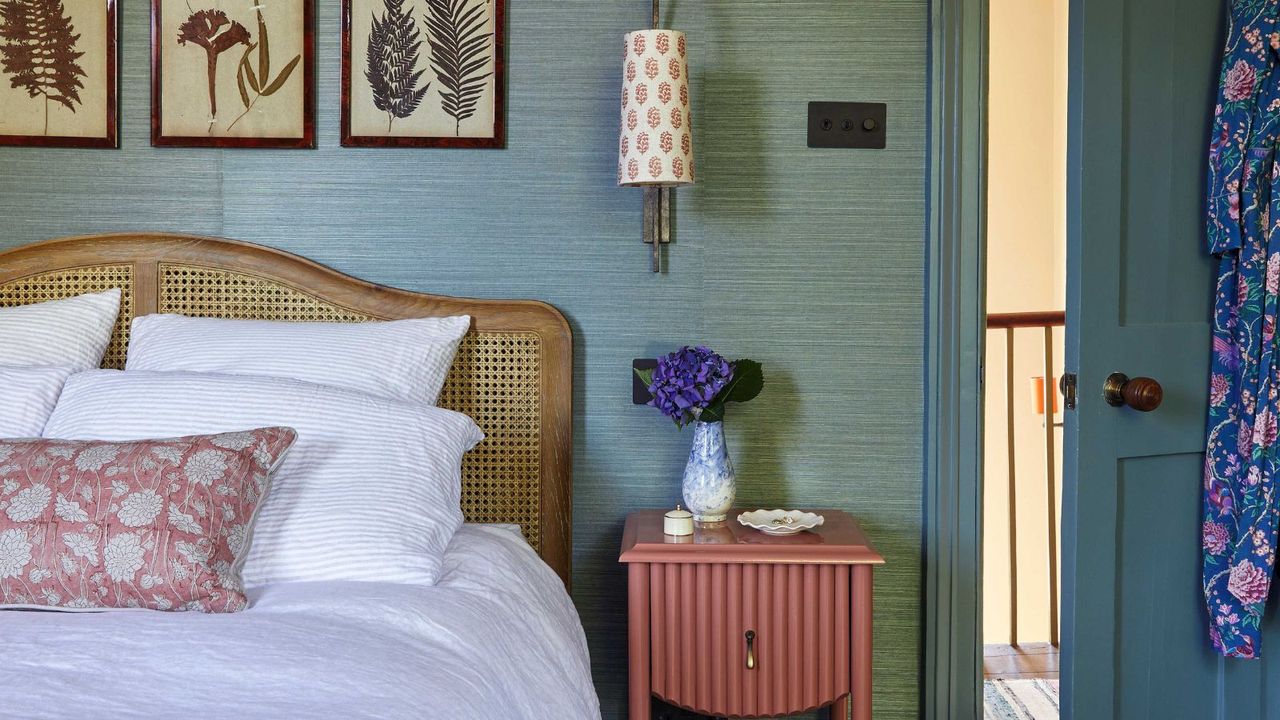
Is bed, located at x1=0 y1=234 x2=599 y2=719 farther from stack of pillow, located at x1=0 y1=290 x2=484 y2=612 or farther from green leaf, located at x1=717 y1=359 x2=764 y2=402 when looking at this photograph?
green leaf, located at x1=717 y1=359 x2=764 y2=402

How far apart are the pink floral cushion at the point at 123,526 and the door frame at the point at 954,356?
1.42m

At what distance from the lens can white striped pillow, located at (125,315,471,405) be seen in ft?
6.25

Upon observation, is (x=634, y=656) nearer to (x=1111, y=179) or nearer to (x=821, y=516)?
(x=821, y=516)

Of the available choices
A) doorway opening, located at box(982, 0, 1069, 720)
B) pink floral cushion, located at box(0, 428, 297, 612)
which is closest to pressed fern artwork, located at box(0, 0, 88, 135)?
pink floral cushion, located at box(0, 428, 297, 612)

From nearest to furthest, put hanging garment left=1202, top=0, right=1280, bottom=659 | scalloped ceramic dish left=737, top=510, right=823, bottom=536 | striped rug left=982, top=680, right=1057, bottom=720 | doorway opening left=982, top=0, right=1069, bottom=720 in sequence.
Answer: hanging garment left=1202, top=0, right=1280, bottom=659 < scalloped ceramic dish left=737, top=510, right=823, bottom=536 < striped rug left=982, top=680, right=1057, bottom=720 < doorway opening left=982, top=0, right=1069, bottom=720

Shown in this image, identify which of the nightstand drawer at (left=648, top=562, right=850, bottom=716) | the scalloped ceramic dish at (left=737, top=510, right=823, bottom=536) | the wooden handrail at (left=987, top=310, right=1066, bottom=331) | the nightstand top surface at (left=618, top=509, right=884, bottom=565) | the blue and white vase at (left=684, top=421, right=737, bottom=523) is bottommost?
the nightstand drawer at (left=648, top=562, right=850, bottom=716)

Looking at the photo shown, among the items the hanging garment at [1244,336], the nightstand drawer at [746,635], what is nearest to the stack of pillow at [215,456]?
the nightstand drawer at [746,635]

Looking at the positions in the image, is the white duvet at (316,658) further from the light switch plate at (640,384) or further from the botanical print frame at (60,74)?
the botanical print frame at (60,74)

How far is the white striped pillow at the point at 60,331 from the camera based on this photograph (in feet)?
6.35

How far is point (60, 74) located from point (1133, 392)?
228cm

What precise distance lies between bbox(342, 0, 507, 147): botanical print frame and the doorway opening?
2.43 metres

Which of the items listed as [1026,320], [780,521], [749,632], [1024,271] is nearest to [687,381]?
[780,521]

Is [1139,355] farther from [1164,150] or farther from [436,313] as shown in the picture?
[436,313]

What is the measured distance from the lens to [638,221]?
221 centimetres
